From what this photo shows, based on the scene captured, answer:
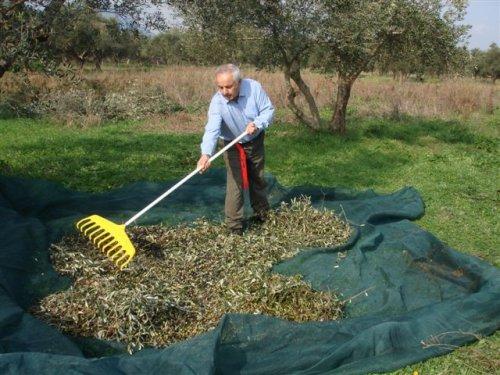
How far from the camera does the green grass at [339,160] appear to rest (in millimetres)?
7016

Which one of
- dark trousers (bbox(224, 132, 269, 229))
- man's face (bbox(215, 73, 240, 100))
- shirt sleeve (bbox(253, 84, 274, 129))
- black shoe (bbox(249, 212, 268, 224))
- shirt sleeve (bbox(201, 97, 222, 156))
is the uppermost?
man's face (bbox(215, 73, 240, 100))

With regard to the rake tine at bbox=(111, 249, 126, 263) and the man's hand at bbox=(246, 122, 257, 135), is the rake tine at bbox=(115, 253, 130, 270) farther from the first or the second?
the man's hand at bbox=(246, 122, 257, 135)

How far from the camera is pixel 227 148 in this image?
5.33 meters

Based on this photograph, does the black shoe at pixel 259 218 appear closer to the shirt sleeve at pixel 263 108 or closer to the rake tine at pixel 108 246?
the shirt sleeve at pixel 263 108

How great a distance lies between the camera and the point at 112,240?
4.84 metres

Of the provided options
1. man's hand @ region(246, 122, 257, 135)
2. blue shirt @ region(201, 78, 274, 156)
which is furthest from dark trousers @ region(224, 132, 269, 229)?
man's hand @ region(246, 122, 257, 135)

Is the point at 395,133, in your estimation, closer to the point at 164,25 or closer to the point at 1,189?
the point at 164,25

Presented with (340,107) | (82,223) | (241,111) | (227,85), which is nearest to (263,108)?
(241,111)

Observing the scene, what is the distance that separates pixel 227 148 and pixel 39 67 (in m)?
1.91

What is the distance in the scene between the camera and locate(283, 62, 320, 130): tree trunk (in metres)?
10.6

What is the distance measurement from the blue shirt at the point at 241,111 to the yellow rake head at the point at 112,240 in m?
1.20

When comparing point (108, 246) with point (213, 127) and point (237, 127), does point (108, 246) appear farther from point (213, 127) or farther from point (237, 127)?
point (237, 127)

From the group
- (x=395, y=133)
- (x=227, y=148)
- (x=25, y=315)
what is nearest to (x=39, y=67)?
(x=227, y=148)

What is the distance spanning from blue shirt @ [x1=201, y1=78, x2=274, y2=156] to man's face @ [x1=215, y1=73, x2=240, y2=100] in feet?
0.35
